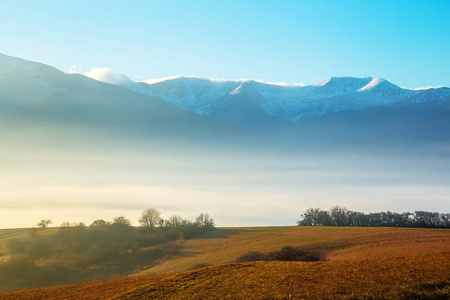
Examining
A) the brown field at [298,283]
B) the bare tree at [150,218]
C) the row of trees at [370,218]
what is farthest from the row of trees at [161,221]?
the brown field at [298,283]

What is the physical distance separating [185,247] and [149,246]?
13.4 metres

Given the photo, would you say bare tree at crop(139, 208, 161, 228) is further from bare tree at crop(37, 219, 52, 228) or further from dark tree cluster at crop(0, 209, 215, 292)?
bare tree at crop(37, 219, 52, 228)

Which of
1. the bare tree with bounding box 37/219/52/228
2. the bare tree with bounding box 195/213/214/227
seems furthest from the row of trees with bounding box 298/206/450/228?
the bare tree with bounding box 37/219/52/228

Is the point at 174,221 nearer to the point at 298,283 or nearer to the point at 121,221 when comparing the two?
the point at 121,221

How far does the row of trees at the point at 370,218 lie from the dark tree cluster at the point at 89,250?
1857 inches

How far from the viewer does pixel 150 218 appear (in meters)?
126

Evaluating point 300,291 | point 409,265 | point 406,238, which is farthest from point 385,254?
point 300,291

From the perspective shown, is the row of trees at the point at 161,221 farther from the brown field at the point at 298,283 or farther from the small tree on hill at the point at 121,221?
the brown field at the point at 298,283

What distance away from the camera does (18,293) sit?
37.9 meters

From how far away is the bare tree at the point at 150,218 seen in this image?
125375 millimetres

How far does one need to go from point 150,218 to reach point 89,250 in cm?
3768

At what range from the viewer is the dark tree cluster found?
2886 inches

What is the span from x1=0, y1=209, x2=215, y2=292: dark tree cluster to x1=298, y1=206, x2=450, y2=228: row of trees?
155 feet

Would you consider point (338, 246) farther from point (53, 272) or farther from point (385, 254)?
point (53, 272)
